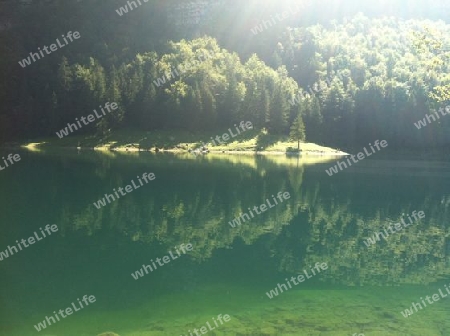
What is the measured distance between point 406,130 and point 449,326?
12952 centimetres

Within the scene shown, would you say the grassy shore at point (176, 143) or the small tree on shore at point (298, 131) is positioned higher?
the grassy shore at point (176, 143)

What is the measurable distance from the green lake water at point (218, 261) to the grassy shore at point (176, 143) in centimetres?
6733

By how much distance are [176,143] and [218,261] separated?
3895 inches

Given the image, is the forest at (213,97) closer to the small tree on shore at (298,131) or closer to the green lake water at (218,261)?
the small tree on shore at (298,131)

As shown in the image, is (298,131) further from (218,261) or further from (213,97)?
(218,261)

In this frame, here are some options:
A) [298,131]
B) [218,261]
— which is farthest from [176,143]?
[218,261]

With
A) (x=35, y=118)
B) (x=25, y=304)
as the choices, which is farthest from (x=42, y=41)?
(x=25, y=304)

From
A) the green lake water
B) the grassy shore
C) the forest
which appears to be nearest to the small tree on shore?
the forest

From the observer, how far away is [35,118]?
452 ft

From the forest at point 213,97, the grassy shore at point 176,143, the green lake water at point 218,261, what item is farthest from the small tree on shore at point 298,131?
the green lake water at point 218,261

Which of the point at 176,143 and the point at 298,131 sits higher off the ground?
the point at 176,143

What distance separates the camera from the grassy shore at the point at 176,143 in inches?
4710

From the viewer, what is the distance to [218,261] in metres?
25.4

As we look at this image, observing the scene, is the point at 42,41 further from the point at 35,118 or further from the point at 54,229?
the point at 54,229
